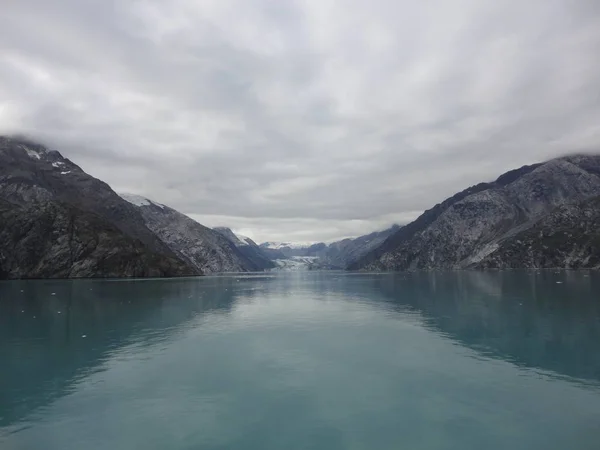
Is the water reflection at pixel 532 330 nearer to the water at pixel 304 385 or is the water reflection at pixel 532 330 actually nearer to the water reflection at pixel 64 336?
the water at pixel 304 385

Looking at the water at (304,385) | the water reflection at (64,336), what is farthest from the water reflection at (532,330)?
the water reflection at (64,336)

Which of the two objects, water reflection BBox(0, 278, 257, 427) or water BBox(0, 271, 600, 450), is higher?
water reflection BBox(0, 278, 257, 427)

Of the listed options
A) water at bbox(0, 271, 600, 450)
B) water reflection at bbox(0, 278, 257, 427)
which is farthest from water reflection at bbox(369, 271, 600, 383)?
water reflection at bbox(0, 278, 257, 427)

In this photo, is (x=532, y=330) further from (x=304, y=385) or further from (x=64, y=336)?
(x=64, y=336)

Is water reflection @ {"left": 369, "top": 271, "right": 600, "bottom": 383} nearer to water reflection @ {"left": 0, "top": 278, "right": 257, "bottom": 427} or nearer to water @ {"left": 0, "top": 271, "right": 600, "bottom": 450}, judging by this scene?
water @ {"left": 0, "top": 271, "right": 600, "bottom": 450}

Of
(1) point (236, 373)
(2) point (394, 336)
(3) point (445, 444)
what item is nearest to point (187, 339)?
(1) point (236, 373)

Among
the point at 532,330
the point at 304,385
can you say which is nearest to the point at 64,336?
the point at 304,385

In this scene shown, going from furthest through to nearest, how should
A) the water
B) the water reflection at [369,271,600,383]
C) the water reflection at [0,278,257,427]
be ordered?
the water reflection at [369,271,600,383]
the water reflection at [0,278,257,427]
the water
